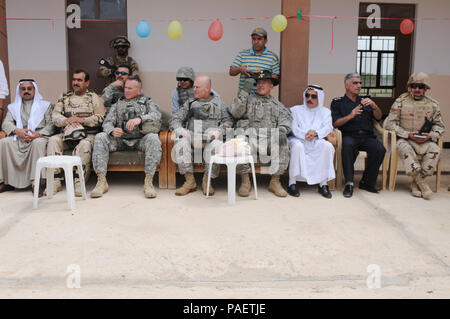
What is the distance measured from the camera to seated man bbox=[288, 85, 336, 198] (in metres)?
4.96

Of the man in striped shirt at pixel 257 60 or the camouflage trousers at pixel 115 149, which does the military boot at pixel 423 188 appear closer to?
the man in striped shirt at pixel 257 60

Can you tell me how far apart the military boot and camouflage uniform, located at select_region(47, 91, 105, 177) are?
3610 millimetres

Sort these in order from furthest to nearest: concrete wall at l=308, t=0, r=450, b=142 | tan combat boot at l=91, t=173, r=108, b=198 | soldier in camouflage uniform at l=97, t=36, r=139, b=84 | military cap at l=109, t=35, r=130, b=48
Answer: concrete wall at l=308, t=0, r=450, b=142 → military cap at l=109, t=35, r=130, b=48 → soldier in camouflage uniform at l=97, t=36, r=139, b=84 → tan combat boot at l=91, t=173, r=108, b=198

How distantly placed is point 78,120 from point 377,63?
9.57m

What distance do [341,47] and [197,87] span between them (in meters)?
3.61

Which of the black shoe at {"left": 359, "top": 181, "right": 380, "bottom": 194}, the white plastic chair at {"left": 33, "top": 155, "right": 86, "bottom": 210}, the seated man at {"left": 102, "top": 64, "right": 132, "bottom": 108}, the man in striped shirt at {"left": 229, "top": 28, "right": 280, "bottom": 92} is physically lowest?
the black shoe at {"left": 359, "top": 181, "right": 380, "bottom": 194}

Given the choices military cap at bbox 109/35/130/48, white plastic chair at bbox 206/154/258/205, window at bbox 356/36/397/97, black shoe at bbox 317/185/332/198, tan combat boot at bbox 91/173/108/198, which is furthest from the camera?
window at bbox 356/36/397/97

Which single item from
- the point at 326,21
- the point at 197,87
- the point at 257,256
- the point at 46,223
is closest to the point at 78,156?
the point at 46,223

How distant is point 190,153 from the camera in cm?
498

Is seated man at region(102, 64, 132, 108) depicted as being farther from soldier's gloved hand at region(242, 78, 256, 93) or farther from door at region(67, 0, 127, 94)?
door at region(67, 0, 127, 94)

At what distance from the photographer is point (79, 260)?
3.09 metres

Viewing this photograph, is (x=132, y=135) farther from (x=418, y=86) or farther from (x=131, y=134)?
(x=418, y=86)

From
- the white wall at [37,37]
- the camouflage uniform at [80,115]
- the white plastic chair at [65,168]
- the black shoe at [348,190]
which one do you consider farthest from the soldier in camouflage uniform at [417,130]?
the white wall at [37,37]

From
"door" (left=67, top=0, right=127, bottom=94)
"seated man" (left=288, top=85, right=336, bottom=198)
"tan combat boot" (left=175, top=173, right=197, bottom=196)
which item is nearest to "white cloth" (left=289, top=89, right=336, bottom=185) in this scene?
"seated man" (left=288, top=85, right=336, bottom=198)
